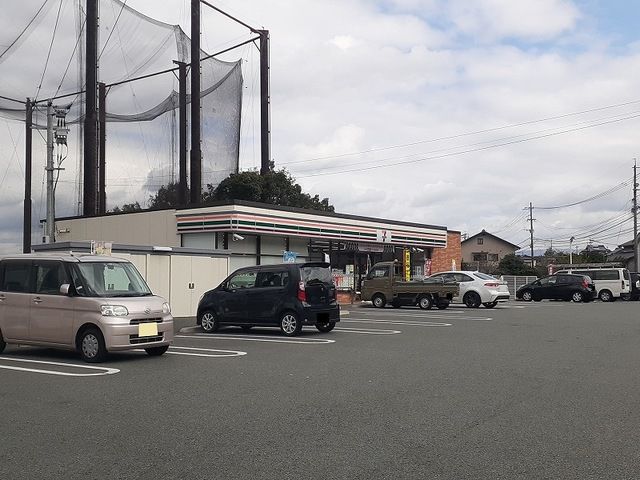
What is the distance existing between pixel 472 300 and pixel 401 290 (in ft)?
11.4

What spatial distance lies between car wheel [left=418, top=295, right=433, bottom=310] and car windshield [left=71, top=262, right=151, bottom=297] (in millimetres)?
16276

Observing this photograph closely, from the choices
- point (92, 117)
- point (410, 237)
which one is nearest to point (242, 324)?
point (92, 117)

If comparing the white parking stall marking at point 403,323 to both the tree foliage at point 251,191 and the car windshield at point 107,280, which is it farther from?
the tree foliage at point 251,191

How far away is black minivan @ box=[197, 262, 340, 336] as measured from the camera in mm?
15703

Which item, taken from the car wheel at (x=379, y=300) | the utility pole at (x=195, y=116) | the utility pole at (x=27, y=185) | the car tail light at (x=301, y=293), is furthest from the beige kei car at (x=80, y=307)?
the utility pole at (x=195, y=116)

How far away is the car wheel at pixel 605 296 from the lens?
3746 cm

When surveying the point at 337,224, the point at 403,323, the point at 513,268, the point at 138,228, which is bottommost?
the point at 403,323

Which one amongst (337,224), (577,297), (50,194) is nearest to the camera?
(50,194)

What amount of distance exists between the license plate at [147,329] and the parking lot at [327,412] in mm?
480

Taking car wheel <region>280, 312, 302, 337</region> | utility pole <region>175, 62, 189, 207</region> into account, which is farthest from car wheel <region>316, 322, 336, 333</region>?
utility pole <region>175, 62, 189, 207</region>

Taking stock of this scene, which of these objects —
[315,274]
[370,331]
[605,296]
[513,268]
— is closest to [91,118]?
[315,274]

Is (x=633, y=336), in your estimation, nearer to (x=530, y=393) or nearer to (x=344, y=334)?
(x=344, y=334)

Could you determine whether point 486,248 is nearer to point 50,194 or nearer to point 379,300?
point 379,300

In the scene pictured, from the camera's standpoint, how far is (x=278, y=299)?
15.9m
